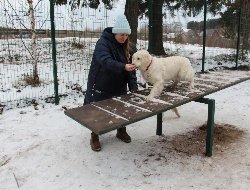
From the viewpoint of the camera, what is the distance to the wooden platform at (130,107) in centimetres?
302

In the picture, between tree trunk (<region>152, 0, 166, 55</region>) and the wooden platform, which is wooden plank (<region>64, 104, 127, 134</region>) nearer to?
the wooden platform

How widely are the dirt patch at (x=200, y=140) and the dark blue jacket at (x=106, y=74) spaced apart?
3.23 ft

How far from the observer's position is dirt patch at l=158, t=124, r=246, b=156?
14.1ft

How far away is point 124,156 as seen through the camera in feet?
13.3

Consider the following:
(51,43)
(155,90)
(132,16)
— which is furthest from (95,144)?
(132,16)

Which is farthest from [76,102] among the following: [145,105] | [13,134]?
[145,105]

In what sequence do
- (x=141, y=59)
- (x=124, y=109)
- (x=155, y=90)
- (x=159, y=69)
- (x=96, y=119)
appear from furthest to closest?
(x=159, y=69)
(x=155, y=90)
(x=141, y=59)
(x=124, y=109)
(x=96, y=119)

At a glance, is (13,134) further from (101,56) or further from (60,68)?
(60,68)

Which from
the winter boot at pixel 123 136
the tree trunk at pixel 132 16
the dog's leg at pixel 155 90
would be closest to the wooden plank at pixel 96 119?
the dog's leg at pixel 155 90

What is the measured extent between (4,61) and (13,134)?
455cm

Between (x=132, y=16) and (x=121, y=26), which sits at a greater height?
(x=132, y=16)

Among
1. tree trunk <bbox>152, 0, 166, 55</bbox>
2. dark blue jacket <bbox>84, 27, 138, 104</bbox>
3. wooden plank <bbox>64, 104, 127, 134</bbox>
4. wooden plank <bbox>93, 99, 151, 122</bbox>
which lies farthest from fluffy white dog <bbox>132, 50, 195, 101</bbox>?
tree trunk <bbox>152, 0, 166, 55</bbox>

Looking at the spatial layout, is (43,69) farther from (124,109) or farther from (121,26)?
(124,109)

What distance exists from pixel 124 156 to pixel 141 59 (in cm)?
124
